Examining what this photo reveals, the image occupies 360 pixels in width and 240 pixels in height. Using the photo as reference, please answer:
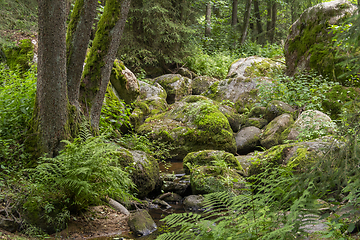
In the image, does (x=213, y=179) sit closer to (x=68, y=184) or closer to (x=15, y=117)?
(x=68, y=184)

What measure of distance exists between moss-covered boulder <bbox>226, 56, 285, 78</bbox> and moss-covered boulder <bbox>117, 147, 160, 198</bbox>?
846 cm

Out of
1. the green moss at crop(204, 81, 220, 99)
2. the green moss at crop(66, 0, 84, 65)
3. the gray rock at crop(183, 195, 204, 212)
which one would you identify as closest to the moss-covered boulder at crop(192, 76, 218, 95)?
the green moss at crop(204, 81, 220, 99)

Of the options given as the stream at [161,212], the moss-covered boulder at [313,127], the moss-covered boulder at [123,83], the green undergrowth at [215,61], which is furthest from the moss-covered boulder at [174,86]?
the moss-covered boulder at [313,127]

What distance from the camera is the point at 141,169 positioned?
567 centimetres

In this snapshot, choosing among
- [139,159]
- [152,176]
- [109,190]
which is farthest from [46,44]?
[152,176]

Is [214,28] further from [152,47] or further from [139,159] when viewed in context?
[139,159]

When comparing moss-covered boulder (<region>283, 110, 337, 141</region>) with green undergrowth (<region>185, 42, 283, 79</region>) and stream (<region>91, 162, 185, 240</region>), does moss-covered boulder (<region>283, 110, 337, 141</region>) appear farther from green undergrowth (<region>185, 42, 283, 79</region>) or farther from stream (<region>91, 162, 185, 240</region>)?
green undergrowth (<region>185, 42, 283, 79</region>)

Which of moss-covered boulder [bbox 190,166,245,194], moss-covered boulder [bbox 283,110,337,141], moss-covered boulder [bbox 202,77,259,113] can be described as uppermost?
moss-covered boulder [bbox 202,77,259,113]

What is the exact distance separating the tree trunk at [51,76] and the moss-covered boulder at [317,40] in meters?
8.98

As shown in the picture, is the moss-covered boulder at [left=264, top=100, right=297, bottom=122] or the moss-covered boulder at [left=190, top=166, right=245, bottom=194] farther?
the moss-covered boulder at [left=264, top=100, right=297, bottom=122]

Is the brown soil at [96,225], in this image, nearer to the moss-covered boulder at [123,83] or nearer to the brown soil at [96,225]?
the brown soil at [96,225]

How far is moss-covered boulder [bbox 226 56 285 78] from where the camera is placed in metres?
13.0

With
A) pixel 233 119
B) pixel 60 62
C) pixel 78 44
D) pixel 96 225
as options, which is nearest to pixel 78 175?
pixel 96 225

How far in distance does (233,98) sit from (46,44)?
30.8 ft
